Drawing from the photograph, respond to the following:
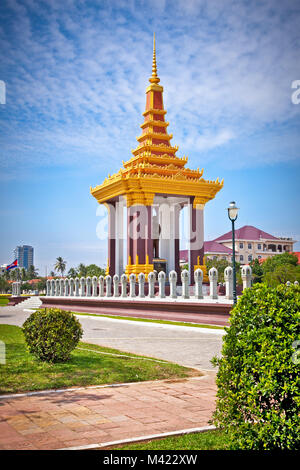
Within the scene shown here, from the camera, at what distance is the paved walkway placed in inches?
197

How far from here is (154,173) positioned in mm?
30797

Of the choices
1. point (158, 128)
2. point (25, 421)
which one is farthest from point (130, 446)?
point (158, 128)

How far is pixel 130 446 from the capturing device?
15.5ft

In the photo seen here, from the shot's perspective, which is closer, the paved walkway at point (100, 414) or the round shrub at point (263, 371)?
the round shrub at point (263, 371)

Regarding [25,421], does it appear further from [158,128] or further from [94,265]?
[94,265]

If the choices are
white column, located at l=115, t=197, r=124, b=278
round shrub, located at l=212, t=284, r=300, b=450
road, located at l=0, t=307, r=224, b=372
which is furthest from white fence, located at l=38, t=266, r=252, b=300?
round shrub, located at l=212, t=284, r=300, b=450

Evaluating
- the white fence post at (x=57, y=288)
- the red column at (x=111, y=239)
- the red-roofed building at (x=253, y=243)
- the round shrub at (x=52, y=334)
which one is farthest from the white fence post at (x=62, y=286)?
the red-roofed building at (x=253, y=243)

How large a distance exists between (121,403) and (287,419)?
3.05 m

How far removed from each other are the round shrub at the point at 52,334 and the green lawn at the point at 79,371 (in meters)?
0.20

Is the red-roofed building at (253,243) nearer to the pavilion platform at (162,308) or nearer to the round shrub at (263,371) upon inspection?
the pavilion platform at (162,308)

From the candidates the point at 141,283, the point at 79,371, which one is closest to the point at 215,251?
the point at 141,283

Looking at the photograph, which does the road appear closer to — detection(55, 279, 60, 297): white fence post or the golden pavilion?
the golden pavilion

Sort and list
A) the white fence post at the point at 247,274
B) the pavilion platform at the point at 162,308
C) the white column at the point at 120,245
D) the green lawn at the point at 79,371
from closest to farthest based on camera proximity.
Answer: the green lawn at the point at 79,371
the white fence post at the point at 247,274
the pavilion platform at the point at 162,308
the white column at the point at 120,245

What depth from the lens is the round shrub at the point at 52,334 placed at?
29.1ft
